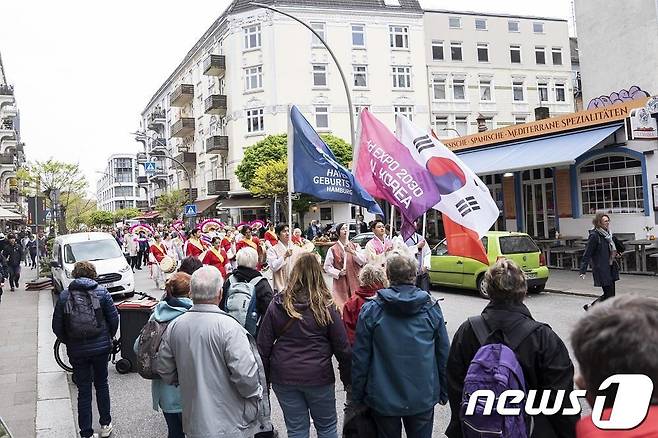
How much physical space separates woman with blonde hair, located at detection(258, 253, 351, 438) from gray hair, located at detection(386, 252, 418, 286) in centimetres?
54

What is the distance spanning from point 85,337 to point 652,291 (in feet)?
40.9

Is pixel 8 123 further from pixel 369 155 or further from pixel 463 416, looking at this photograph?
pixel 463 416

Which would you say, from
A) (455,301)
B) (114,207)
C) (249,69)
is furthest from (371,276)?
(114,207)

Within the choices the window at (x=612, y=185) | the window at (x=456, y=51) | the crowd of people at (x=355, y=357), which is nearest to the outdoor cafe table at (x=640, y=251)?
the window at (x=612, y=185)

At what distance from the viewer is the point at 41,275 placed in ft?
67.3

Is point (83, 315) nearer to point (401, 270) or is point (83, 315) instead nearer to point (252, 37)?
point (401, 270)

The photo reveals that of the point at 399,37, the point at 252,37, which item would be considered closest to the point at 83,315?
the point at 252,37

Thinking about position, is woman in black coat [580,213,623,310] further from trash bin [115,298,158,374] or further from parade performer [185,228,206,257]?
parade performer [185,228,206,257]

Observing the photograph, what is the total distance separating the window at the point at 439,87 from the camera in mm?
47906

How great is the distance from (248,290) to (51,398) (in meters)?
3.20

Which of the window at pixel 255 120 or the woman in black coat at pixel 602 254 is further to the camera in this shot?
the window at pixel 255 120

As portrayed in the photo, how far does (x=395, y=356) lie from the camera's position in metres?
3.79

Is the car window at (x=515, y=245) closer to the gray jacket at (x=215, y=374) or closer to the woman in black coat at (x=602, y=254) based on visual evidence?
the woman in black coat at (x=602, y=254)

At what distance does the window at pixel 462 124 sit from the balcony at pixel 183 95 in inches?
1005
